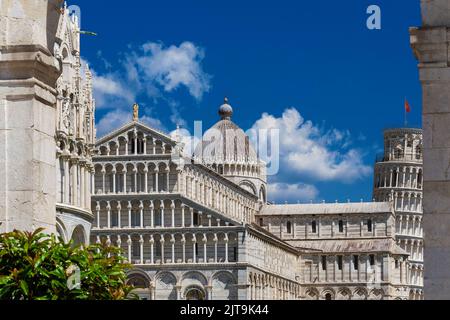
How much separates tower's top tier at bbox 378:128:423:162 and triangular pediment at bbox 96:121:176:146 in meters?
55.1

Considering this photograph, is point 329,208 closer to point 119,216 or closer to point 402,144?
point 402,144

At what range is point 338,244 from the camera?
138000mm

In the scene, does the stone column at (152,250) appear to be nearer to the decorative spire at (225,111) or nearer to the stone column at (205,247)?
the stone column at (205,247)

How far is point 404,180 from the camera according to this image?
518 ft

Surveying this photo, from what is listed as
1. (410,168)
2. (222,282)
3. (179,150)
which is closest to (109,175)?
(179,150)

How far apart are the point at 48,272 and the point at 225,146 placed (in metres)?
133

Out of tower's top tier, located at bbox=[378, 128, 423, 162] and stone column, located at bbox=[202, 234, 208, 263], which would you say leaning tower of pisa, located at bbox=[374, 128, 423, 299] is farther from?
stone column, located at bbox=[202, 234, 208, 263]

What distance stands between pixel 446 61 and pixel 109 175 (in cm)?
9675

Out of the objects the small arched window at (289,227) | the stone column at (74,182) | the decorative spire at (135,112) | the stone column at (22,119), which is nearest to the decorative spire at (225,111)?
the small arched window at (289,227)

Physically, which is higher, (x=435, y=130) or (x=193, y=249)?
(x=193, y=249)

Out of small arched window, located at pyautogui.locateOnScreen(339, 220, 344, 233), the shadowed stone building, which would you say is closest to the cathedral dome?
the shadowed stone building

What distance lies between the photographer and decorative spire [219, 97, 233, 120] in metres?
152

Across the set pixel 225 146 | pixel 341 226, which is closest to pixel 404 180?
pixel 341 226

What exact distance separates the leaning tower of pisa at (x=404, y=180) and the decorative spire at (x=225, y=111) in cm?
2132
